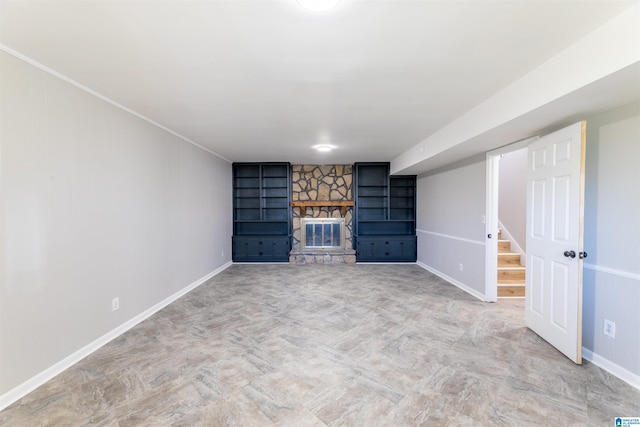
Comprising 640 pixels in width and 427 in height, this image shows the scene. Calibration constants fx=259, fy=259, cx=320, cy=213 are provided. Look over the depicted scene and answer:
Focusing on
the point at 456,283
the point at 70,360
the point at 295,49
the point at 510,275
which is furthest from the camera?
the point at 456,283

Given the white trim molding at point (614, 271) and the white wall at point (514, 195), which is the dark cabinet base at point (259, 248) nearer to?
the white wall at point (514, 195)

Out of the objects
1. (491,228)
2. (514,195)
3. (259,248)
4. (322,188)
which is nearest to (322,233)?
(322,188)

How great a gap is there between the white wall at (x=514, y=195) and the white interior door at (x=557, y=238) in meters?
2.19

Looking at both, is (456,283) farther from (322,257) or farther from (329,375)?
(329,375)

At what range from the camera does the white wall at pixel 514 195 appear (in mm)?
4684

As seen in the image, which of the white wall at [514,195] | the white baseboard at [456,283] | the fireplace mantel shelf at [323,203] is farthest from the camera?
the fireplace mantel shelf at [323,203]

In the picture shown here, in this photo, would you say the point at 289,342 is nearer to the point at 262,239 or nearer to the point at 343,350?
the point at 343,350

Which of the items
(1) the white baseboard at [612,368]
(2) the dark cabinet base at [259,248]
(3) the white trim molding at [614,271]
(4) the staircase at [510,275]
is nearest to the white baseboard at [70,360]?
(2) the dark cabinet base at [259,248]

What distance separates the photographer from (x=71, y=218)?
225 cm

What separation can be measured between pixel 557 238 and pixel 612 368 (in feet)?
3.58

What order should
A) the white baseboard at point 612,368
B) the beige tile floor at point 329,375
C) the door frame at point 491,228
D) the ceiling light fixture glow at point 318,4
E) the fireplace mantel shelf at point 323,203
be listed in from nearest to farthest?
the ceiling light fixture glow at point 318,4 < the beige tile floor at point 329,375 < the white baseboard at point 612,368 < the door frame at point 491,228 < the fireplace mantel shelf at point 323,203

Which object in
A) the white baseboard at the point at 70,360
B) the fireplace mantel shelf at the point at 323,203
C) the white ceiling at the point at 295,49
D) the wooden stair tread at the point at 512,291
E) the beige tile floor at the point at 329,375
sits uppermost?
the white ceiling at the point at 295,49

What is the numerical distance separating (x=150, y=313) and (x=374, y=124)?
3.69 m

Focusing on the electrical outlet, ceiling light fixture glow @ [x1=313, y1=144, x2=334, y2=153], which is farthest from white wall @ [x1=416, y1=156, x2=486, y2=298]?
ceiling light fixture glow @ [x1=313, y1=144, x2=334, y2=153]
